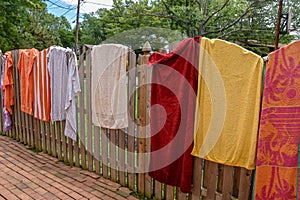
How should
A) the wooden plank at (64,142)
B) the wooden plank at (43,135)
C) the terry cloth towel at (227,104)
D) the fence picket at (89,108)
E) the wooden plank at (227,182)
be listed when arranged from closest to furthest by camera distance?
the terry cloth towel at (227,104) < the wooden plank at (227,182) < the fence picket at (89,108) < the wooden plank at (64,142) < the wooden plank at (43,135)

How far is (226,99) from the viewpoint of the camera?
1.70m

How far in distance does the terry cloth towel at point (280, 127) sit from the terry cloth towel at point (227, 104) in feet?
0.22

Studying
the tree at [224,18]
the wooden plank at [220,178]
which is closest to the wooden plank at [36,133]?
the wooden plank at [220,178]

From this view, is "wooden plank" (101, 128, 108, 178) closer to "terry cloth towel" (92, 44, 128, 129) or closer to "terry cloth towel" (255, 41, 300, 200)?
"terry cloth towel" (92, 44, 128, 129)

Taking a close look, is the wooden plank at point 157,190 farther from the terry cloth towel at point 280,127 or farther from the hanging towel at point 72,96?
the hanging towel at point 72,96

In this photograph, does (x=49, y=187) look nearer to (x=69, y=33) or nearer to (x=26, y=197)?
(x=26, y=197)

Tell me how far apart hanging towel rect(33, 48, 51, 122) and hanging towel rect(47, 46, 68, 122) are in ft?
0.37

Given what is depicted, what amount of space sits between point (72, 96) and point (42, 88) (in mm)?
659

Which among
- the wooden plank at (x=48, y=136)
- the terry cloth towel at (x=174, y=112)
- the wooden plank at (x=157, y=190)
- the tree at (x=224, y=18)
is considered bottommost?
the wooden plank at (x=157, y=190)

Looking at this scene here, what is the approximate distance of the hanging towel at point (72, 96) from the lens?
2756 mm

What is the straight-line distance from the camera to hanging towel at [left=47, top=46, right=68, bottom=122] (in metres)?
2.88

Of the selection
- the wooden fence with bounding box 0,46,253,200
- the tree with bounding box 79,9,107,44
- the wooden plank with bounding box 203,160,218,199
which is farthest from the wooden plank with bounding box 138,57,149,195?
the tree with bounding box 79,9,107,44

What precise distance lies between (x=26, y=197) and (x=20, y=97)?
2.03 m

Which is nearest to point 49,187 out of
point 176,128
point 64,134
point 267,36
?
point 64,134
